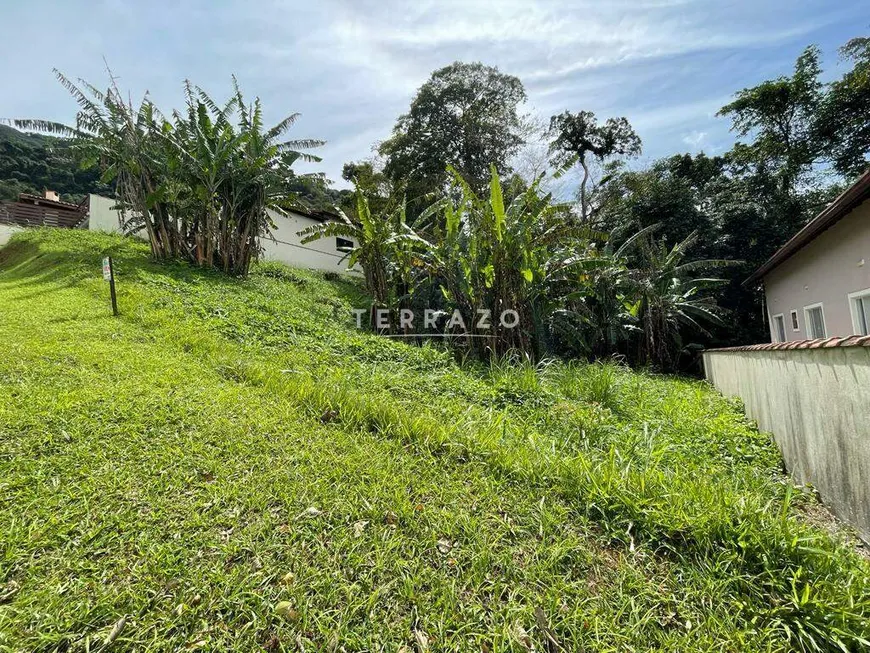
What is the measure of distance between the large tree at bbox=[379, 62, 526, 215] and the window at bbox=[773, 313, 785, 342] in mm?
13390

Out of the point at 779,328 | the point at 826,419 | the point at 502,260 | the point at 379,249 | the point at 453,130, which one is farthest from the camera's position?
the point at 453,130

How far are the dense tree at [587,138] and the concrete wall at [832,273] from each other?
11887 millimetres

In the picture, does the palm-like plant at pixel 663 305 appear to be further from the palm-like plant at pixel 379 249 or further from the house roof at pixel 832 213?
the palm-like plant at pixel 379 249

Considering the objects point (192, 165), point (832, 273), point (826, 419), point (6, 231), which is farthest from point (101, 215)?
point (832, 273)

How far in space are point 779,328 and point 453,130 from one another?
54.1ft

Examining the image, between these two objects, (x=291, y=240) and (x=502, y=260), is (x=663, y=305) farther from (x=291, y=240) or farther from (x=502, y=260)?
(x=291, y=240)

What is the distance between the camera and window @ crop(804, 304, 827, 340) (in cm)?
907

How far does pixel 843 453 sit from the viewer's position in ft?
8.69

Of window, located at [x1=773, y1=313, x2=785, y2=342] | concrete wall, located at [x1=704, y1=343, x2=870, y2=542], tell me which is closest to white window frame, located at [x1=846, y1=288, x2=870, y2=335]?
window, located at [x1=773, y1=313, x2=785, y2=342]

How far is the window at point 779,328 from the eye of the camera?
12125mm

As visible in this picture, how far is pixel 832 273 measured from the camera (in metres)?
8.30

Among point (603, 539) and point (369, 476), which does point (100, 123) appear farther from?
point (603, 539)

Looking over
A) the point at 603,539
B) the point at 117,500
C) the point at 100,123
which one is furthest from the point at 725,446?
the point at 100,123

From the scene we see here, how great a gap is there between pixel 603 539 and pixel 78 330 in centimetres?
659
